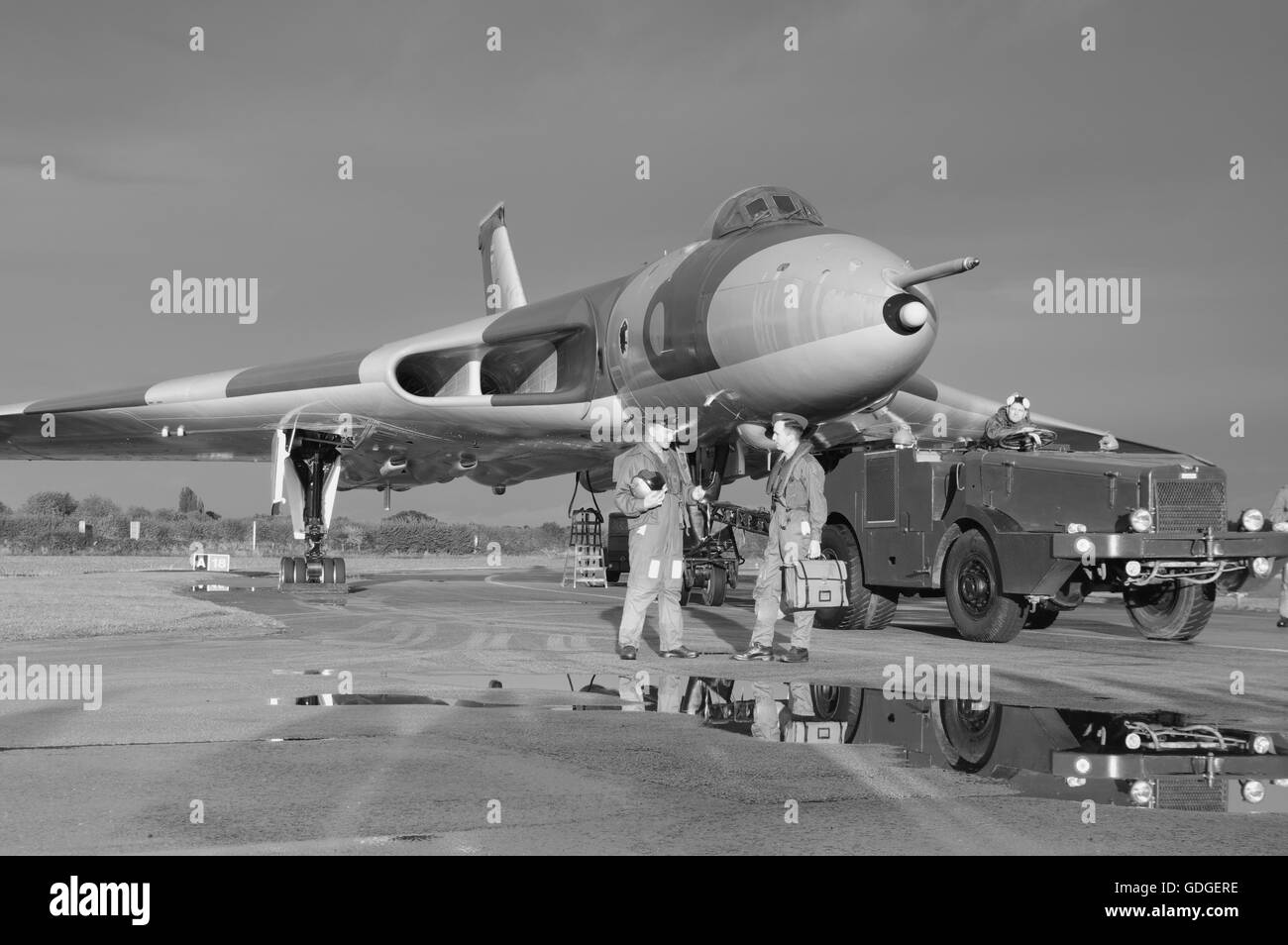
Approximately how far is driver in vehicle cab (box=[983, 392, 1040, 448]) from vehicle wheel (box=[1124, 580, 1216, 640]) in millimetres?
1727

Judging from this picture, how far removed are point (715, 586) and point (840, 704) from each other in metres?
9.80

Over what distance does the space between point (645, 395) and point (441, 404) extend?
11.7ft

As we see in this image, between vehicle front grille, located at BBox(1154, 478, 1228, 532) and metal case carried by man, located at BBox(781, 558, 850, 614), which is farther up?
vehicle front grille, located at BBox(1154, 478, 1228, 532)

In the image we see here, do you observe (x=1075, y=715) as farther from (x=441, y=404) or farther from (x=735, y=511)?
(x=441, y=404)

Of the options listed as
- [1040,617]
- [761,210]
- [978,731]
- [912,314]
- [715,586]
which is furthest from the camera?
[715,586]

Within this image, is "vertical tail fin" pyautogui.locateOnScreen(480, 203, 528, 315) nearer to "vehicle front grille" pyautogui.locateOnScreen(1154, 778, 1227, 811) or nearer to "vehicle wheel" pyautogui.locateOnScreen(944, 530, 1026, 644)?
"vehicle wheel" pyautogui.locateOnScreen(944, 530, 1026, 644)

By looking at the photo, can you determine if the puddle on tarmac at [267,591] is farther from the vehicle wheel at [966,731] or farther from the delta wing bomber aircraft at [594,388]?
the vehicle wheel at [966,731]

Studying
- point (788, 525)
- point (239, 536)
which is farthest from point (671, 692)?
point (239, 536)

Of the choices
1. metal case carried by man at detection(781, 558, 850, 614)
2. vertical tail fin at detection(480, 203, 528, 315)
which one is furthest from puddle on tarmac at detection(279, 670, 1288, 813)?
vertical tail fin at detection(480, 203, 528, 315)

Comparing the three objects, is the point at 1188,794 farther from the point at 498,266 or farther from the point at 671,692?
the point at 498,266

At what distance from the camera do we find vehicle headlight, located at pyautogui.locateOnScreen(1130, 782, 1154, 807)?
14.4 feet

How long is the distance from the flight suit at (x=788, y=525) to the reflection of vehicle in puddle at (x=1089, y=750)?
256 centimetres

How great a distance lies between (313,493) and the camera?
1955 cm

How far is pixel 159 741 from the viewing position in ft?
18.0
